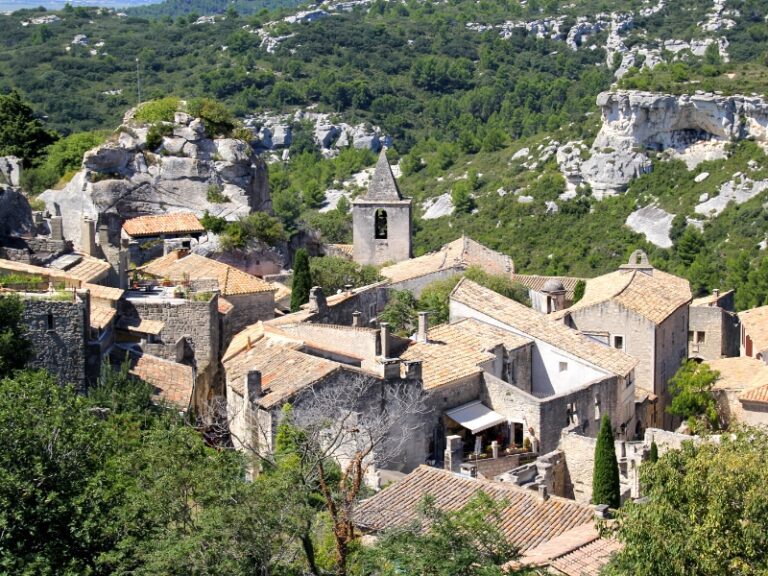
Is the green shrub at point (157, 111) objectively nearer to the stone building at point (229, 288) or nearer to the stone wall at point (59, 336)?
the stone building at point (229, 288)

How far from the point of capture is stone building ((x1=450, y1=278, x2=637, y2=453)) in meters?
27.8

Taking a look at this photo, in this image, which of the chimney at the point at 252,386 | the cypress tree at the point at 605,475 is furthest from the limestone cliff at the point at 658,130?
the chimney at the point at 252,386

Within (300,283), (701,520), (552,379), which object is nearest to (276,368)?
(552,379)

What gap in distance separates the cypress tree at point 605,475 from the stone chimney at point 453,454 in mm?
2560

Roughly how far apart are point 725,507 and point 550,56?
154 metres

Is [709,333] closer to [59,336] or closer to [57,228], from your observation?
[57,228]

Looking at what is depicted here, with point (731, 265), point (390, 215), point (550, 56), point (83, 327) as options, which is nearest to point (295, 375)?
point (83, 327)

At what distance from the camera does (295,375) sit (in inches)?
984

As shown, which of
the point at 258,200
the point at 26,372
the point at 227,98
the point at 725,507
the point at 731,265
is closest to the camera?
the point at 725,507

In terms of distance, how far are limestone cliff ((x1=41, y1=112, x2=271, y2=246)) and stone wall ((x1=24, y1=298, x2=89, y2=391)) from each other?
524 inches

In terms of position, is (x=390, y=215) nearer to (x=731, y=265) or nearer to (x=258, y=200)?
(x=258, y=200)

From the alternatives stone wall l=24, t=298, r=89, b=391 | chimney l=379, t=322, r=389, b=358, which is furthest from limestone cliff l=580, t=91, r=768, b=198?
stone wall l=24, t=298, r=89, b=391

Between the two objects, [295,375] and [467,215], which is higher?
[295,375]

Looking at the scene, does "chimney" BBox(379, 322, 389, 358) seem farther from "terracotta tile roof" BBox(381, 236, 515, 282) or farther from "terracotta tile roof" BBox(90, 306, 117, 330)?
"terracotta tile roof" BBox(381, 236, 515, 282)
